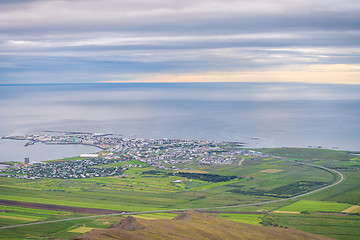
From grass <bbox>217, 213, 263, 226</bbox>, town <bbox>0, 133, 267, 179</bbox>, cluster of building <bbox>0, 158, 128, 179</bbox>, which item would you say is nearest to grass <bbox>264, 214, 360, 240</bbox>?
grass <bbox>217, 213, 263, 226</bbox>

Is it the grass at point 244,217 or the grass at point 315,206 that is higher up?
the grass at point 315,206

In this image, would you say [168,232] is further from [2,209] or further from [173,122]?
[173,122]

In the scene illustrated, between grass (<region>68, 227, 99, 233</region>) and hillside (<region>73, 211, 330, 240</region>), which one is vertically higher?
hillside (<region>73, 211, 330, 240</region>)

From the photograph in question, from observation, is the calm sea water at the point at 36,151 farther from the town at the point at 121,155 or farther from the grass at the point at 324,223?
the grass at the point at 324,223

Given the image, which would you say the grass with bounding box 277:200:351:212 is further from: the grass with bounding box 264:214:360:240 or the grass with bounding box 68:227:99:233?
the grass with bounding box 68:227:99:233

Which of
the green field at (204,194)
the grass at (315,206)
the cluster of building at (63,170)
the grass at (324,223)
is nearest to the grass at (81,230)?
the green field at (204,194)

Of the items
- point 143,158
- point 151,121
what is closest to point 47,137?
point 143,158
